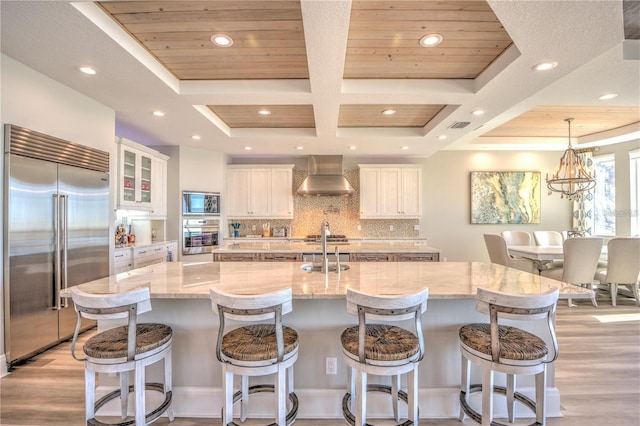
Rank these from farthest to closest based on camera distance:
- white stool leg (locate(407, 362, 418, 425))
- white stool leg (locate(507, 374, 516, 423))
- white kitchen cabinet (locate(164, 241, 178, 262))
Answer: white kitchen cabinet (locate(164, 241, 178, 262)) < white stool leg (locate(507, 374, 516, 423)) < white stool leg (locate(407, 362, 418, 425))

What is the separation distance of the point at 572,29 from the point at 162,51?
307 cm

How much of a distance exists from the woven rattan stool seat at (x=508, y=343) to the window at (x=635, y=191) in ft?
19.3

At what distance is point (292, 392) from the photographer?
6.34 feet

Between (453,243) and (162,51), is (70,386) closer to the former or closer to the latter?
(162,51)

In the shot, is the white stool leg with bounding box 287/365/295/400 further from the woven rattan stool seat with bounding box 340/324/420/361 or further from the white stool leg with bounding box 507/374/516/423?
the white stool leg with bounding box 507/374/516/423

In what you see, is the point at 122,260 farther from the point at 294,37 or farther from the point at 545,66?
the point at 545,66

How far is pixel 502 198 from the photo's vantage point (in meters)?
6.47

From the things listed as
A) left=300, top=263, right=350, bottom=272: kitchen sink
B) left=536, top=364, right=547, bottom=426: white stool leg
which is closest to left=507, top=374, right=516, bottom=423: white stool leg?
left=536, top=364, right=547, bottom=426: white stool leg

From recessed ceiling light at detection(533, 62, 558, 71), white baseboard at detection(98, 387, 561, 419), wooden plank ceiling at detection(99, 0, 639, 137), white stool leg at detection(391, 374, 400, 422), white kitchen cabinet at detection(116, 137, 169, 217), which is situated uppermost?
wooden plank ceiling at detection(99, 0, 639, 137)

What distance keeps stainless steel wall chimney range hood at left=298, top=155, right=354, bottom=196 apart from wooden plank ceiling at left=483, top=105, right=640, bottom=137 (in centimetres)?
307

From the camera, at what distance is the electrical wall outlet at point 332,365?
79.6 inches

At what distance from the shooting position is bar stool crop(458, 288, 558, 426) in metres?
1.54

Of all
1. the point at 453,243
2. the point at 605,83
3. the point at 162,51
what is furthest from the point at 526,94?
the point at 453,243

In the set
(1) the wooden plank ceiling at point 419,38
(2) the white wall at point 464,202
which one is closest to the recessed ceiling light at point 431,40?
(1) the wooden plank ceiling at point 419,38
